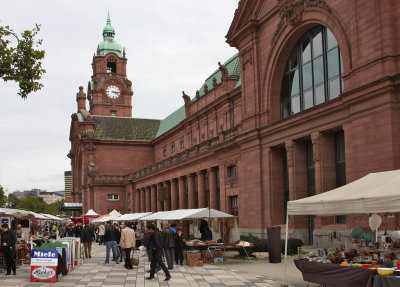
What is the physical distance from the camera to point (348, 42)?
26.1m

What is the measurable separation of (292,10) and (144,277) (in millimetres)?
18381

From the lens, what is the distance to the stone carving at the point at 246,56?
35.5m

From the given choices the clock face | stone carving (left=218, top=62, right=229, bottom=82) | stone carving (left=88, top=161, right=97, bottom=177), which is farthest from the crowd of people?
the clock face

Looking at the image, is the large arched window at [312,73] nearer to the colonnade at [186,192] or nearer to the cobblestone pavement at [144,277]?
the colonnade at [186,192]

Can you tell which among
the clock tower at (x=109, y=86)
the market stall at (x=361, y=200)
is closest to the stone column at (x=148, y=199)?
the clock tower at (x=109, y=86)

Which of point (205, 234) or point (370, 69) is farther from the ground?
point (370, 69)

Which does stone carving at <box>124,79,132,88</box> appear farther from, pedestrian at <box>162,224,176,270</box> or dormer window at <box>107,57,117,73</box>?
pedestrian at <box>162,224,176,270</box>

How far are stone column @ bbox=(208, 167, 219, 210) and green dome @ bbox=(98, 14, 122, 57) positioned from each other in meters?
65.1

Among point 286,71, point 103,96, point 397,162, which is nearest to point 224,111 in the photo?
point 286,71

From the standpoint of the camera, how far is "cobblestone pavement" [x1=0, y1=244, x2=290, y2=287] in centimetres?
1733

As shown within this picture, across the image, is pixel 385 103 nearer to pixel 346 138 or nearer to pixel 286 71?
pixel 346 138

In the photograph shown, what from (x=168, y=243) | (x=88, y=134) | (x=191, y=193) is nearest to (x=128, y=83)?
(x=88, y=134)

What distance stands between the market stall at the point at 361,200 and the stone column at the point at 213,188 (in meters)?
28.8

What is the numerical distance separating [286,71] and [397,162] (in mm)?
12142
